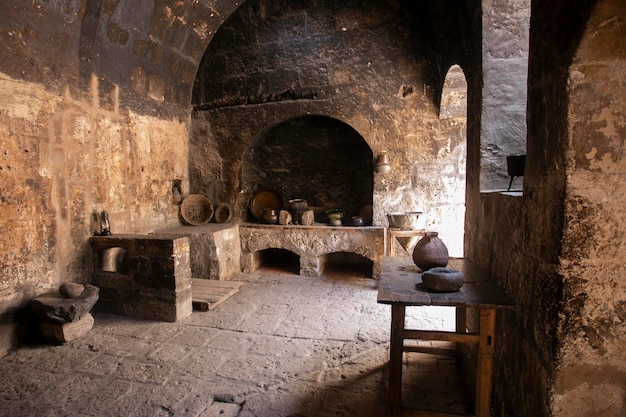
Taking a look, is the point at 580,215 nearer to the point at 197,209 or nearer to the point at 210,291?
the point at 210,291

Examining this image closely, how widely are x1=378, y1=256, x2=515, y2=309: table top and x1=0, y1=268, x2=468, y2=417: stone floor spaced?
0.78 m

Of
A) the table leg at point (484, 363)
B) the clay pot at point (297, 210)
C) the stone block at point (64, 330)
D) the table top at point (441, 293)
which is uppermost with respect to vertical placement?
the clay pot at point (297, 210)

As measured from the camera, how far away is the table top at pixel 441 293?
6.63ft

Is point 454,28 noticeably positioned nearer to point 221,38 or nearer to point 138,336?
point 221,38

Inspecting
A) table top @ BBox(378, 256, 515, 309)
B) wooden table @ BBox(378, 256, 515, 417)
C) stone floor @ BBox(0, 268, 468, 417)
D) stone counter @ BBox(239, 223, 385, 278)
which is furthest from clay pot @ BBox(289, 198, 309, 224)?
wooden table @ BBox(378, 256, 515, 417)

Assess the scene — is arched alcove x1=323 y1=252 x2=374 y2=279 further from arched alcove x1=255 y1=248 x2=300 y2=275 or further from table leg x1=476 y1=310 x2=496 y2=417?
table leg x1=476 y1=310 x2=496 y2=417

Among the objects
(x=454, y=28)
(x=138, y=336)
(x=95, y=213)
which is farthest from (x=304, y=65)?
(x=138, y=336)

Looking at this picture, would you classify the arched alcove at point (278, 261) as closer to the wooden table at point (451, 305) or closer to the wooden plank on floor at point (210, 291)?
the wooden plank on floor at point (210, 291)

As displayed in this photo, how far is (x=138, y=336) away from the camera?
3424mm

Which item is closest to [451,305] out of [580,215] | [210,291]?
[580,215]

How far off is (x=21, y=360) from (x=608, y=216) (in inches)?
161

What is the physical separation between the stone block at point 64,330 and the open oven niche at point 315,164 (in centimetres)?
304

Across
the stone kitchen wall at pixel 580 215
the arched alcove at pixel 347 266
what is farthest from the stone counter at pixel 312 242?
the stone kitchen wall at pixel 580 215

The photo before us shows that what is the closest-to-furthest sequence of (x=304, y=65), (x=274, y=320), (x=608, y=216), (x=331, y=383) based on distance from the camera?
(x=608, y=216) → (x=331, y=383) → (x=274, y=320) → (x=304, y=65)
